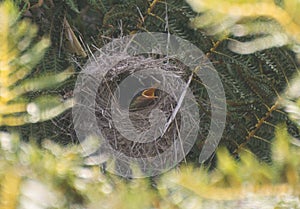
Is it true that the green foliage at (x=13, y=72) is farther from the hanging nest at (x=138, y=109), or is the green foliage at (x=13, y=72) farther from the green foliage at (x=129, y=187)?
the hanging nest at (x=138, y=109)

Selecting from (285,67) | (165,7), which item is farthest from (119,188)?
(165,7)

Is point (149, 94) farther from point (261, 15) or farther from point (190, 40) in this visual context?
point (261, 15)

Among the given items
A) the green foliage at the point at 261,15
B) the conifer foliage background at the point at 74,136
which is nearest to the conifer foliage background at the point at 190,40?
the conifer foliage background at the point at 74,136

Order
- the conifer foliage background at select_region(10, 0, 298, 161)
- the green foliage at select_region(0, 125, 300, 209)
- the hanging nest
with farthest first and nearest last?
the hanging nest, the conifer foliage background at select_region(10, 0, 298, 161), the green foliage at select_region(0, 125, 300, 209)

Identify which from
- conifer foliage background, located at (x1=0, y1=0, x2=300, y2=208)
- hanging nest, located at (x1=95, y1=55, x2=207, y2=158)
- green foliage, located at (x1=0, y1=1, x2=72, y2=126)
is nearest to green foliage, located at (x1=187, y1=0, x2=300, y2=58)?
conifer foliage background, located at (x1=0, y1=0, x2=300, y2=208)

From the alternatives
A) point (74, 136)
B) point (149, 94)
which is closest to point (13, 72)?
point (74, 136)

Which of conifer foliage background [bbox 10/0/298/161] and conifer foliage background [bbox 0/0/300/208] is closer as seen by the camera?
conifer foliage background [bbox 0/0/300/208]

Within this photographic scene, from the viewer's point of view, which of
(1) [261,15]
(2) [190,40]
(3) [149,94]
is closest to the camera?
(1) [261,15]

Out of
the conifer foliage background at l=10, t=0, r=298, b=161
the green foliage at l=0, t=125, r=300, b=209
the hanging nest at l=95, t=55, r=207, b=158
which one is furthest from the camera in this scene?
the hanging nest at l=95, t=55, r=207, b=158

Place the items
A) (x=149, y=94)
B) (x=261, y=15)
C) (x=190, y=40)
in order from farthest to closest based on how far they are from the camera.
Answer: (x=149, y=94) → (x=190, y=40) → (x=261, y=15)

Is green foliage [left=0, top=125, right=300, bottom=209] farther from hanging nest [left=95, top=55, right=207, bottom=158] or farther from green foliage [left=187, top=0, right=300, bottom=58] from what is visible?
hanging nest [left=95, top=55, right=207, bottom=158]
